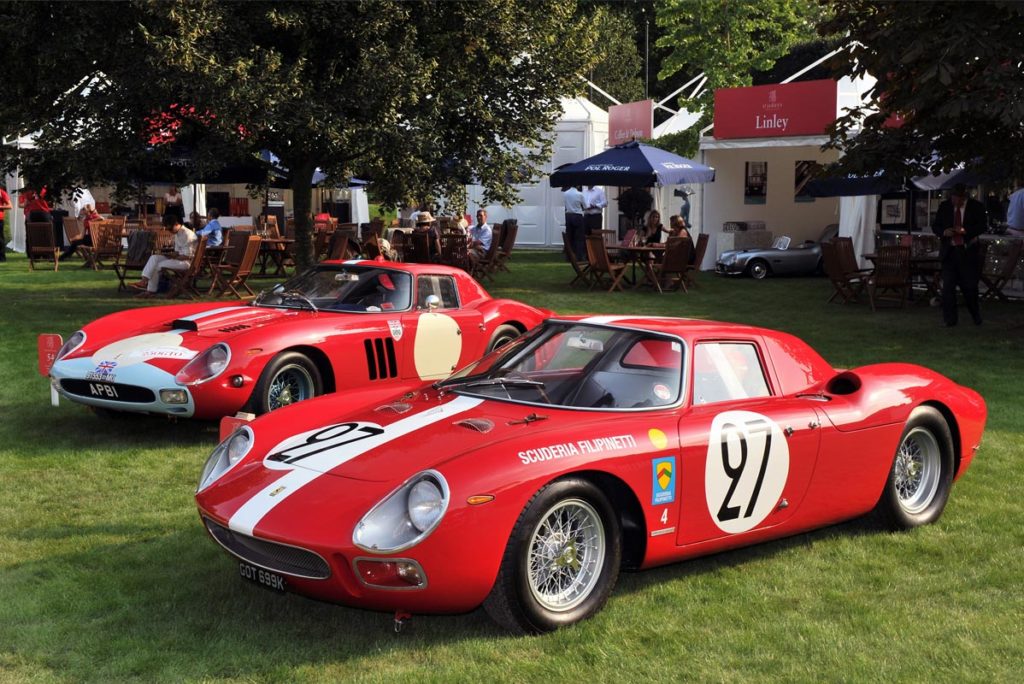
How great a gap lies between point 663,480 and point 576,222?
64.0 feet

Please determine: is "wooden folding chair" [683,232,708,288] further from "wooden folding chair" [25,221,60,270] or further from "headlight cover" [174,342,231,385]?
"headlight cover" [174,342,231,385]

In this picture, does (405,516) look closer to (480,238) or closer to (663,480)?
(663,480)

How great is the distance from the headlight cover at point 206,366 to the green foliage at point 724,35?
89.9 ft

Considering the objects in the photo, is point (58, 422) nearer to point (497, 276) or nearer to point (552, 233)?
point (497, 276)

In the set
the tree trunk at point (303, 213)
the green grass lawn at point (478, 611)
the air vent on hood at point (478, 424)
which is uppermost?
the tree trunk at point (303, 213)

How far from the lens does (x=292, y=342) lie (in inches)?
313

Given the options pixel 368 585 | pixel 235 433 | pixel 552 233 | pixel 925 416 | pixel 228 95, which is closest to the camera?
pixel 368 585

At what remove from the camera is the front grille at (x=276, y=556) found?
14.0 ft

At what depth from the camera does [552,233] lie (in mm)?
30094

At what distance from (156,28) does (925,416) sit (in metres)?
10.6

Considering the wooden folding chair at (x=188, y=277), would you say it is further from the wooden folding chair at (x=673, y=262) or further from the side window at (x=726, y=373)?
the side window at (x=726, y=373)

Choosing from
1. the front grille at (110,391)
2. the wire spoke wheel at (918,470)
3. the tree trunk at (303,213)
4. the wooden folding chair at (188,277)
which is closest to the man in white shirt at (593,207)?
the tree trunk at (303,213)

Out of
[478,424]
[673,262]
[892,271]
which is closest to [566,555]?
[478,424]

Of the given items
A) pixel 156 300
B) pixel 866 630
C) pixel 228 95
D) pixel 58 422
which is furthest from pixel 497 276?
pixel 866 630
